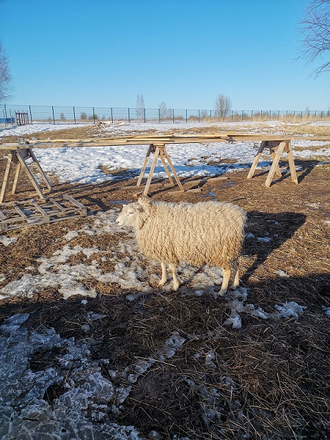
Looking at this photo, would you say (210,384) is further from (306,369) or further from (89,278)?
(89,278)

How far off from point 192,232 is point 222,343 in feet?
4.41

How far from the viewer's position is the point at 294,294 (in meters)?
3.42

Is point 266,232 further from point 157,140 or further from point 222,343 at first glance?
point 157,140

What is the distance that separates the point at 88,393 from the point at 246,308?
6.38 feet

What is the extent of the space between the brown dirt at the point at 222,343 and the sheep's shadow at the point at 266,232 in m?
0.03

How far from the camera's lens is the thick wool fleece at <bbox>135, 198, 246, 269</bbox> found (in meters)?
3.36

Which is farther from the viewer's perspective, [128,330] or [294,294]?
[294,294]

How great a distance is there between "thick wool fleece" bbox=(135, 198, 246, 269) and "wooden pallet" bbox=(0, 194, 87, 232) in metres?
3.00

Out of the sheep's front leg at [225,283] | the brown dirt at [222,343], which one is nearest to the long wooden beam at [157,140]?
the brown dirt at [222,343]

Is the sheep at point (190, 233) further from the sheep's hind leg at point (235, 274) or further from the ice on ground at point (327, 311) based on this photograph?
the ice on ground at point (327, 311)

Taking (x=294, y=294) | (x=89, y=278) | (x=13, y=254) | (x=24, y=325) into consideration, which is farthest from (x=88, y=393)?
(x=13, y=254)

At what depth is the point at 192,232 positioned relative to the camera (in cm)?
344

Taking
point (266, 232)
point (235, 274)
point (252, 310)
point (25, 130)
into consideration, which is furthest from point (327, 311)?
point (25, 130)

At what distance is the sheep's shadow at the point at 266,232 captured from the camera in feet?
14.5
